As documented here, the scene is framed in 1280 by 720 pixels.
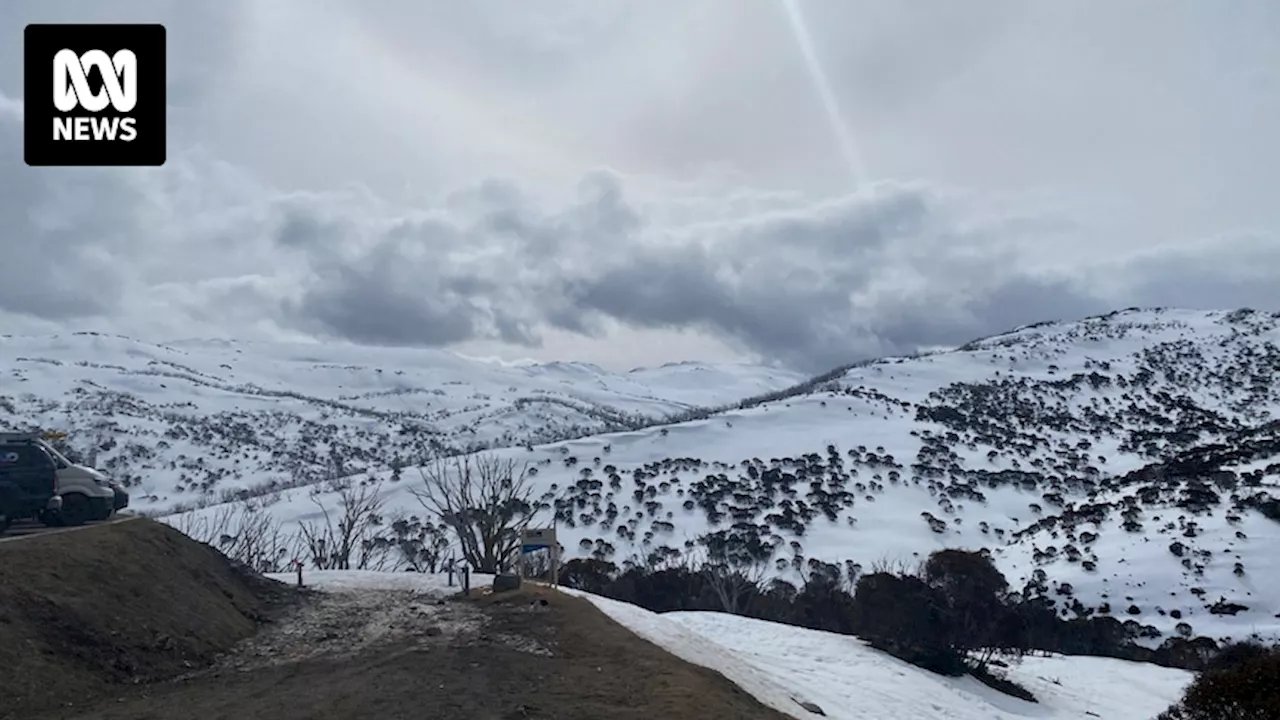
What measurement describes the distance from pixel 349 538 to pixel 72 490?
31.9m

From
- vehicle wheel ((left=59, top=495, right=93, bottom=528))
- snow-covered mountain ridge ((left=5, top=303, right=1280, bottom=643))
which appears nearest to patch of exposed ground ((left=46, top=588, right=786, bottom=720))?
vehicle wheel ((left=59, top=495, right=93, bottom=528))

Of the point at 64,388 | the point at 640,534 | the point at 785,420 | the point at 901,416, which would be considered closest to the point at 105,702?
the point at 640,534

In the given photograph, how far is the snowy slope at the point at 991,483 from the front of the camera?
6169 centimetres

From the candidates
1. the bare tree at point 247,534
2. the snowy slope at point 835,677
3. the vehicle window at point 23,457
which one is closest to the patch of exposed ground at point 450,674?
the snowy slope at point 835,677

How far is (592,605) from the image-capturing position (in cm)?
1922

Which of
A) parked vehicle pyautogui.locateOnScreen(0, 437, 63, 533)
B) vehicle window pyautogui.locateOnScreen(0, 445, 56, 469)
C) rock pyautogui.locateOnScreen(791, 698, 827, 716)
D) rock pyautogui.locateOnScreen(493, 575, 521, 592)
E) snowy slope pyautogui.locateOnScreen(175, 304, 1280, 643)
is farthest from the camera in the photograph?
snowy slope pyautogui.locateOnScreen(175, 304, 1280, 643)

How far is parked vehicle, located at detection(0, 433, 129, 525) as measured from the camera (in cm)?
1923

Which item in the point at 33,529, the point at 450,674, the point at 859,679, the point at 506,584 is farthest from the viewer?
the point at 859,679

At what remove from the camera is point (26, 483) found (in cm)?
1881

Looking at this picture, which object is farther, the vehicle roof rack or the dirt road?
the vehicle roof rack

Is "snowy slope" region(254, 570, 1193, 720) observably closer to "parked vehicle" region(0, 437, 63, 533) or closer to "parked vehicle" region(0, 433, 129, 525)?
"parked vehicle" region(0, 433, 129, 525)

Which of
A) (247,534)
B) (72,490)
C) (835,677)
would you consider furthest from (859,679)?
(247,534)

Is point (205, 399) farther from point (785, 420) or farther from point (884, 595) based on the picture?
point (884, 595)

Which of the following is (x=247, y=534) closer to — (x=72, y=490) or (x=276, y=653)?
(x=72, y=490)
